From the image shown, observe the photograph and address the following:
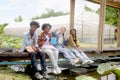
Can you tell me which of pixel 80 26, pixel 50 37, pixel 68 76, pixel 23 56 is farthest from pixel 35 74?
pixel 80 26

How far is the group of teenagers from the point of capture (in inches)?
236

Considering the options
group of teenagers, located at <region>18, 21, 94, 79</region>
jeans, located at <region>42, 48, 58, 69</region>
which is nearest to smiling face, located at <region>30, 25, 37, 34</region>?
group of teenagers, located at <region>18, 21, 94, 79</region>

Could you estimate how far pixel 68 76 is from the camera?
719cm

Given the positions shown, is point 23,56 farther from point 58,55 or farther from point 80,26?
point 80,26

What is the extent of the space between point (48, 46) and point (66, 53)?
2.13 ft

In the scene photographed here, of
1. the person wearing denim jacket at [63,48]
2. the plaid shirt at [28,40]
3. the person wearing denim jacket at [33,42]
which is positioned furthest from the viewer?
the person wearing denim jacket at [63,48]

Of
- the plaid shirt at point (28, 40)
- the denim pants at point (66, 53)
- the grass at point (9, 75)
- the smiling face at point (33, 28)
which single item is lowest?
the grass at point (9, 75)

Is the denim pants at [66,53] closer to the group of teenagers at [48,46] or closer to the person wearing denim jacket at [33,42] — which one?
the group of teenagers at [48,46]

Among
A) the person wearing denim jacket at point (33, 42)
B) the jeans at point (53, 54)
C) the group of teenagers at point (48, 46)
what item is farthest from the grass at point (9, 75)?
the jeans at point (53, 54)

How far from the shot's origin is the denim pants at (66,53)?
6.73m

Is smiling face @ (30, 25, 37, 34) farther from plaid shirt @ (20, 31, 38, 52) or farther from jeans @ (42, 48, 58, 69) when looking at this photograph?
jeans @ (42, 48, 58, 69)

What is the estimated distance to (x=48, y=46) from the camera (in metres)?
6.32

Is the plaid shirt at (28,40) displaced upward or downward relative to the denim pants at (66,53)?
upward

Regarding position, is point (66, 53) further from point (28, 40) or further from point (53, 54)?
point (28, 40)
